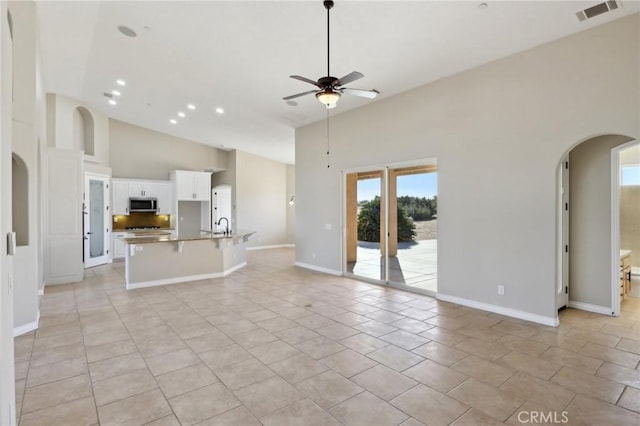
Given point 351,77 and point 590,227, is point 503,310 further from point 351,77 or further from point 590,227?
point 351,77

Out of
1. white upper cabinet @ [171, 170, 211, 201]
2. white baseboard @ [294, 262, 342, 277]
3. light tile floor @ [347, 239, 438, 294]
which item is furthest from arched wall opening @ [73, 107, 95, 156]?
light tile floor @ [347, 239, 438, 294]

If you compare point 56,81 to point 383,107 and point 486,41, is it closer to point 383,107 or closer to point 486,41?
point 383,107

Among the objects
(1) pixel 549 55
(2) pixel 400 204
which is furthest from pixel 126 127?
(1) pixel 549 55

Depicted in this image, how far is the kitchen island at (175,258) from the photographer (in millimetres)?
5980

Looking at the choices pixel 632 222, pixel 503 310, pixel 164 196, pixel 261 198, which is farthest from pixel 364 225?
pixel 164 196

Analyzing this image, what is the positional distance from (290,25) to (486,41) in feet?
7.98

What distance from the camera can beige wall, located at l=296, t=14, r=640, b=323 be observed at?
11.9ft

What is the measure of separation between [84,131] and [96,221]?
2.51 metres

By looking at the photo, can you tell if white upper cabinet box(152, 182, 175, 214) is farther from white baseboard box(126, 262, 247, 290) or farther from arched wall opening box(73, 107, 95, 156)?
white baseboard box(126, 262, 247, 290)

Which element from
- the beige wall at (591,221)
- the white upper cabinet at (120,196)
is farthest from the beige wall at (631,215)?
the white upper cabinet at (120,196)

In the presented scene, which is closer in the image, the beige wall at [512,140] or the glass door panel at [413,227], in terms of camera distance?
the beige wall at [512,140]

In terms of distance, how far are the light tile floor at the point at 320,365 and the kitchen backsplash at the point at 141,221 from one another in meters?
5.04

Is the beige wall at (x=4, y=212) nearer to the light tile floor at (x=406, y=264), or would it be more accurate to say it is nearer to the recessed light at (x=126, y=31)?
the recessed light at (x=126, y=31)

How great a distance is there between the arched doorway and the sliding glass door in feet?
5.79
